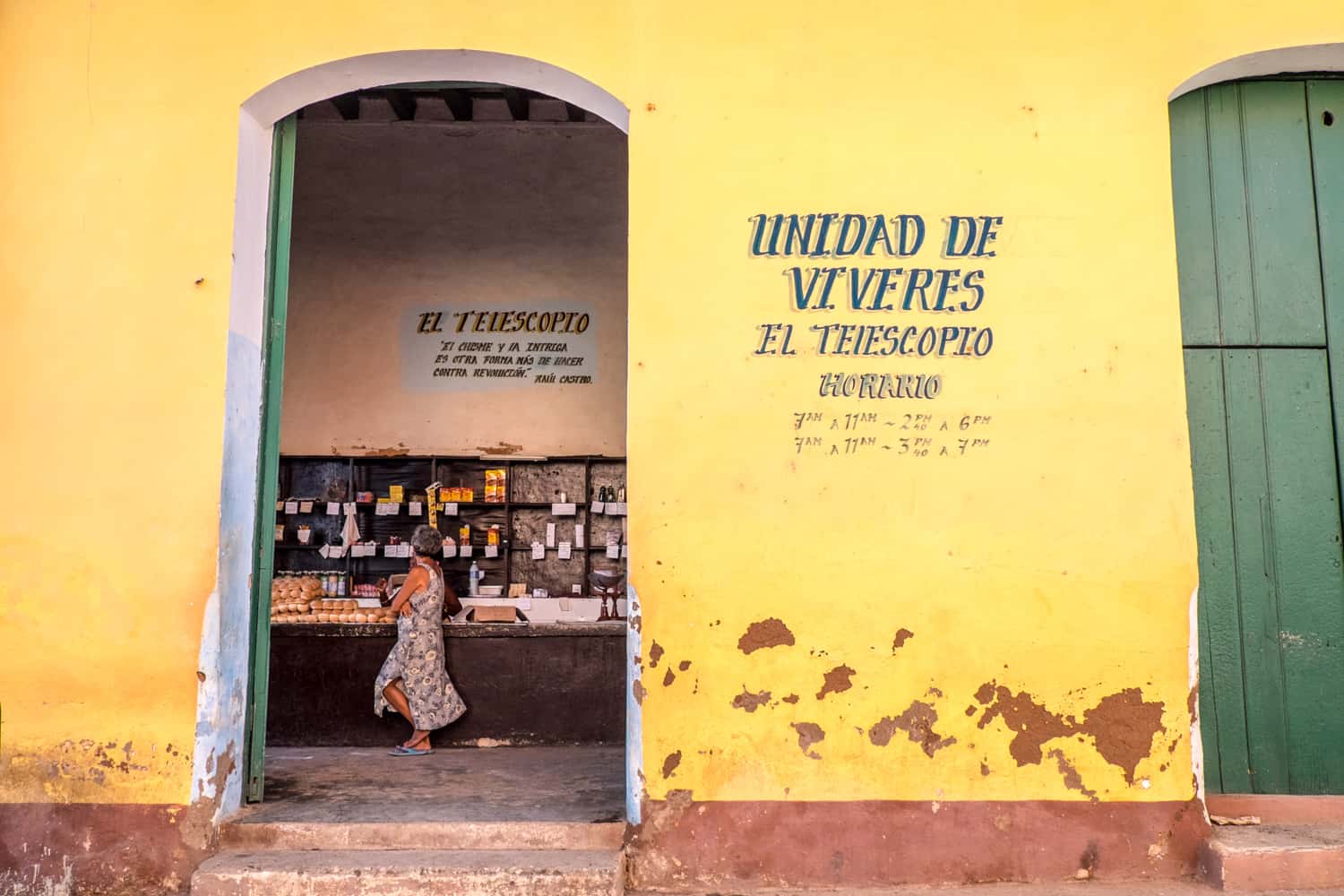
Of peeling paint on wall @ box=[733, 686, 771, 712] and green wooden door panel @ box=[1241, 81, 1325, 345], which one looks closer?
peeling paint on wall @ box=[733, 686, 771, 712]

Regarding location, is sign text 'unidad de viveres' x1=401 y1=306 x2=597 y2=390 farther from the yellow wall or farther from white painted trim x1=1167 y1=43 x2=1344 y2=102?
white painted trim x1=1167 y1=43 x2=1344 y2=102

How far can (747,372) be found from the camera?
4.33 m

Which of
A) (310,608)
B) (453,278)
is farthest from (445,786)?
(453,278)

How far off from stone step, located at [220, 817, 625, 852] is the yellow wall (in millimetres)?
364

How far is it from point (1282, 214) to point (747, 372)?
269 cm

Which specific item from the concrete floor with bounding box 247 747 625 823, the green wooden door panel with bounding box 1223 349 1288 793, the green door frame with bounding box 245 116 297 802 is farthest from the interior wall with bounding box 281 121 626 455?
the green wooden door panel with bounding box 1223 349 1288 793

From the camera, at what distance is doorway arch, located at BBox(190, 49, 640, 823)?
4238 millimetres

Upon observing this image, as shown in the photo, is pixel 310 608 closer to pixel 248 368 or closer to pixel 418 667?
pixel 418 667

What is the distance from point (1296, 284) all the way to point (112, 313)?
212 inches

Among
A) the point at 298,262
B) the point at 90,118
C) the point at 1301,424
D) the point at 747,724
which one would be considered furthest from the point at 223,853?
the point at 298,262

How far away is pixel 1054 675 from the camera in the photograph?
4.17 m

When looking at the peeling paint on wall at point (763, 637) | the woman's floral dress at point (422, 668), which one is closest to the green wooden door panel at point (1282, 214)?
the peeling paint on wall at point (763, 637)

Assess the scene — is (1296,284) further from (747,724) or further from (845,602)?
(747,724)

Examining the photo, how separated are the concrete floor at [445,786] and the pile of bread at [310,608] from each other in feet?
2.86
